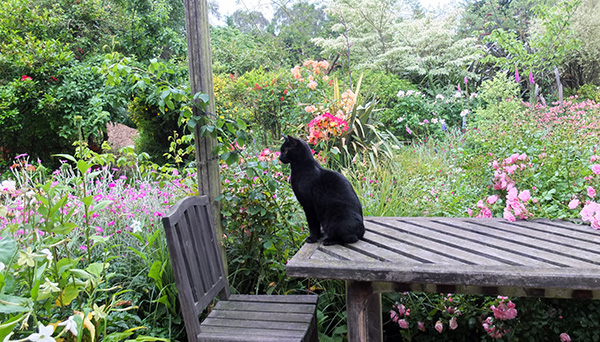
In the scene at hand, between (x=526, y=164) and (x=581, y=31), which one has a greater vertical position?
(x=581, y=31)

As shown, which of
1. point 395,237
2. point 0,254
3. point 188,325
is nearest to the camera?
point 0,254

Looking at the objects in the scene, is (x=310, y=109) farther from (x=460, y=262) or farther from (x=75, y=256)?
(x=460, y=262)

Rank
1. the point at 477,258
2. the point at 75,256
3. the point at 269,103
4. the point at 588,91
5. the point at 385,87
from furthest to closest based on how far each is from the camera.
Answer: the point at 588,91 → the point at 385,87 → the point at 269,103 → the point at 75,256 → the point at 477,258

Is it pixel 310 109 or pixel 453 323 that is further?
pixel 310 109

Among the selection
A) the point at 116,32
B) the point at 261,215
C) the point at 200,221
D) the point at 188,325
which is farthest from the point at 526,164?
the point at 116,32

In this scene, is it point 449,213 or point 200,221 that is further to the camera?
point 449,213

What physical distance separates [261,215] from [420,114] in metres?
5.69

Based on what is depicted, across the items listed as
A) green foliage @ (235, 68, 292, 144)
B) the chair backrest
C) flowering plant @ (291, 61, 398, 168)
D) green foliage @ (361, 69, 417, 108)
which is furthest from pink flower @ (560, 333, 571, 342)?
green foliage @ (361, 69, 417, 108)

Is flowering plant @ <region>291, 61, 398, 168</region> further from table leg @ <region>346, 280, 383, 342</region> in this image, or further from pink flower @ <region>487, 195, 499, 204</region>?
table leg @ <region>346, 280, 383, 342</region>

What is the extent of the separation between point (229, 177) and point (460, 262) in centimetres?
152

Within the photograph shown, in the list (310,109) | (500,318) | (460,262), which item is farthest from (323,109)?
(460,262)

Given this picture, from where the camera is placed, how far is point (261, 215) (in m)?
2.37

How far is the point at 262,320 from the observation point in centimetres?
186

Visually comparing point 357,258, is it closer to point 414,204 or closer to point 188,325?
point 188,325
